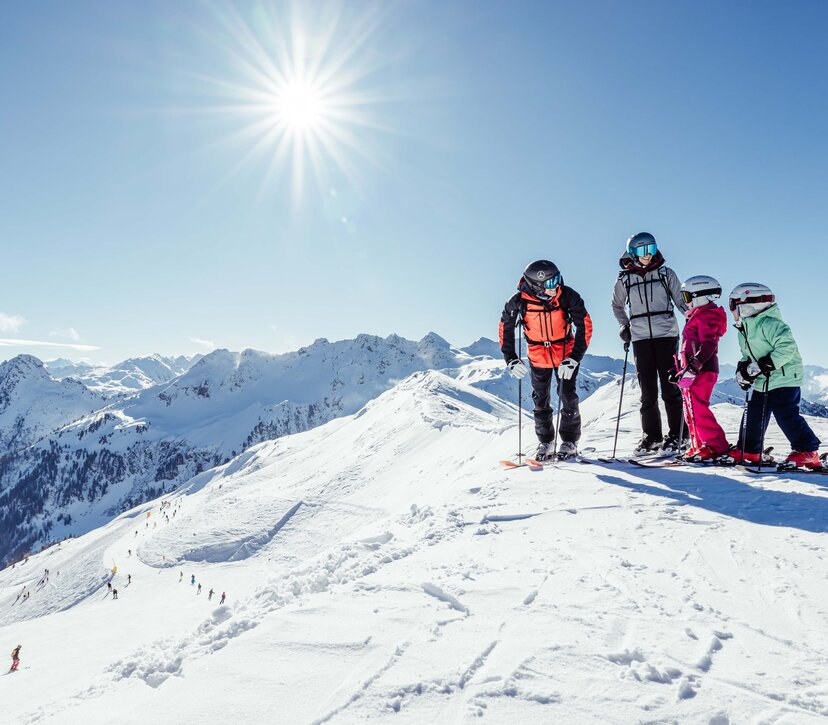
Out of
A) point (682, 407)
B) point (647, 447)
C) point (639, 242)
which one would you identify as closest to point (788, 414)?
point (682, 407)

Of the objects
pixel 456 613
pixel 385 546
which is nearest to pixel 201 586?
pixel 385 546

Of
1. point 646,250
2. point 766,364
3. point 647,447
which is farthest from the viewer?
point 647,447

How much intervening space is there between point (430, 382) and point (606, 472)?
3154 inches

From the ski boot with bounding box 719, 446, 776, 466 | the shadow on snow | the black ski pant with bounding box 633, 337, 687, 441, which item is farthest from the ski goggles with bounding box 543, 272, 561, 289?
the ski boot with bounding box 719, 446, 776, 466

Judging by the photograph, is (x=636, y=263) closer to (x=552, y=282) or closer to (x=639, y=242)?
(x=639, y=242)

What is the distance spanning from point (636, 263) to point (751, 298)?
2.17 m

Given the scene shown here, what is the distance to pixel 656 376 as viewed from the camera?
9445 mm

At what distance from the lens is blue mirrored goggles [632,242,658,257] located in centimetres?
902

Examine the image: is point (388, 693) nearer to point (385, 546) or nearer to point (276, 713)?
point (276, 713)

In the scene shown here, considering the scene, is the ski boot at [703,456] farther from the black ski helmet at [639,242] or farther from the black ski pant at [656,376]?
the black ski helmet at [639,242]

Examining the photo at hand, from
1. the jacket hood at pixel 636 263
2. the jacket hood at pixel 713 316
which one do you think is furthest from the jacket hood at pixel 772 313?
the jacket hood at pixel 636 263

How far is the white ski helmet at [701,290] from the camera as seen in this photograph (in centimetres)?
827

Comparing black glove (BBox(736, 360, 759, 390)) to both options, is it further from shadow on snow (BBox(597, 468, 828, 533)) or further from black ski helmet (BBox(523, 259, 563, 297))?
black ski helmet (BBox(523, 259, 563, 297))

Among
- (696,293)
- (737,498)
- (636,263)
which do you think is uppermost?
(636,263)
